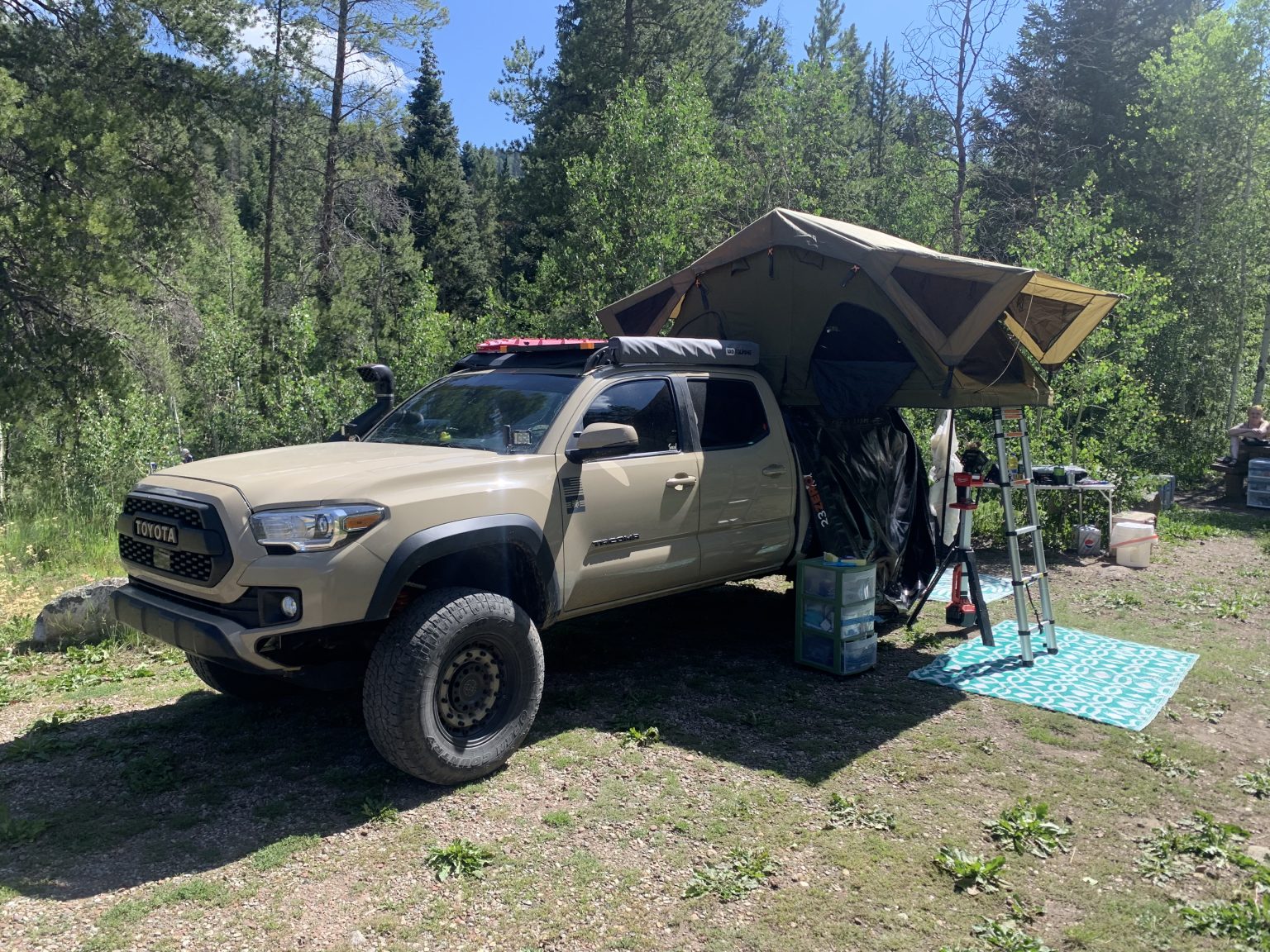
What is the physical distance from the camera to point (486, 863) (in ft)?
11.7

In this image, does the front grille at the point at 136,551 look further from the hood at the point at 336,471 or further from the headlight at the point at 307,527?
the headlight at the point at 307,527

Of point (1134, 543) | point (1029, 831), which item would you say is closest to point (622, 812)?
point (1029, 831)

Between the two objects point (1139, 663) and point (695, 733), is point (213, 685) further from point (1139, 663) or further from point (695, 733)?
point (1139, 663)

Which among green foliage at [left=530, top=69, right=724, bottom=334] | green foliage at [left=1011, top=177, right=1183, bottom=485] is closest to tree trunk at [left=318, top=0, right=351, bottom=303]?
green foliage at [left=530, top=69, right=724, bottom=334]

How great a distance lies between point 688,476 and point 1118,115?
2462 centimetres

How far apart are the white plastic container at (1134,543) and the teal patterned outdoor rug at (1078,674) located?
300 centimetres

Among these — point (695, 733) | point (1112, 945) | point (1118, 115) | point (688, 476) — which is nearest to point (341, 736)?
point (695, 733)

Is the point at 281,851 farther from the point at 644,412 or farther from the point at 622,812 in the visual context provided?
the point at 644,412

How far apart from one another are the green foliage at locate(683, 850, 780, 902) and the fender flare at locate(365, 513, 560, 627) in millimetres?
1603

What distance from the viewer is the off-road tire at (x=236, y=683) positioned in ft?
16.3

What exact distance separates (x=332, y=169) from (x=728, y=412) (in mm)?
17112

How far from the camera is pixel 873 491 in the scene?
6.62 m

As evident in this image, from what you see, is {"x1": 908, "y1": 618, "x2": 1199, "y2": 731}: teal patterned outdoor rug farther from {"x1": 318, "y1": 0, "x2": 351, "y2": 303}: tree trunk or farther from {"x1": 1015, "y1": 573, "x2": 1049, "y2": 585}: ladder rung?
{"x1": 318, "y1": 0, "x2": 351, "y2": 303}: tree trunk

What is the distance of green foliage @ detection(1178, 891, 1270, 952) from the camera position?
312 centimetres
